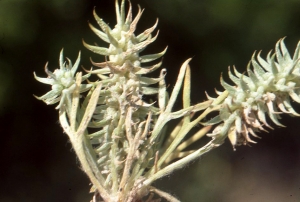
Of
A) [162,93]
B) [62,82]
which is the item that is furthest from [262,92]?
[62,82]

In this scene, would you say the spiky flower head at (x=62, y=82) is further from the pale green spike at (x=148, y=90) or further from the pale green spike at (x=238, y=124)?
the pale green spike at (x=238, y=124)

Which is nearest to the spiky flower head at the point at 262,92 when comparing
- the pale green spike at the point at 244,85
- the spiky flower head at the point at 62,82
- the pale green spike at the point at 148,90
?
the pale green spike at the point at 244,85

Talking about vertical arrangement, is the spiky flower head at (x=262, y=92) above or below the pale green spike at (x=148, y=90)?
below

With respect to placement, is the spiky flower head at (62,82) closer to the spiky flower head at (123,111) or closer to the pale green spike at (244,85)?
the spiky flower head at (123,111)

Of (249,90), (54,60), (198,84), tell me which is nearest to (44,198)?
(54,60)

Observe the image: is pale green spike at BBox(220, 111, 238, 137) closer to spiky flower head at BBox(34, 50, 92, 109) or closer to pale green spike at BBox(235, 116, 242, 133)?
pale green spike at BBox(235, 116, 242, 133)

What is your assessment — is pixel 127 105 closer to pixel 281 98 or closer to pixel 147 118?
pixel 147 118

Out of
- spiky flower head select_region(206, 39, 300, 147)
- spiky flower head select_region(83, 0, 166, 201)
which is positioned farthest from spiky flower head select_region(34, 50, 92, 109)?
spiky flower head select_region(206, 39, 300, 147)

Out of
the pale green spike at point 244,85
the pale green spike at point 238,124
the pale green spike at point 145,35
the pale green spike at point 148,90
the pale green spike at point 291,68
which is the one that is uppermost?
the pale green spike at point 145,35

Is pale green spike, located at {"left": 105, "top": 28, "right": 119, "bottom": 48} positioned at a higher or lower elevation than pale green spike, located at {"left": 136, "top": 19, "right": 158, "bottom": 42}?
higher

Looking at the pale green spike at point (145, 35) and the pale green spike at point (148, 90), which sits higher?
the pale green spike at point (145, 35)

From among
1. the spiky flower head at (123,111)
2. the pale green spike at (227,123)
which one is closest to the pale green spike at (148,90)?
the spiky flower head at (123,111)
